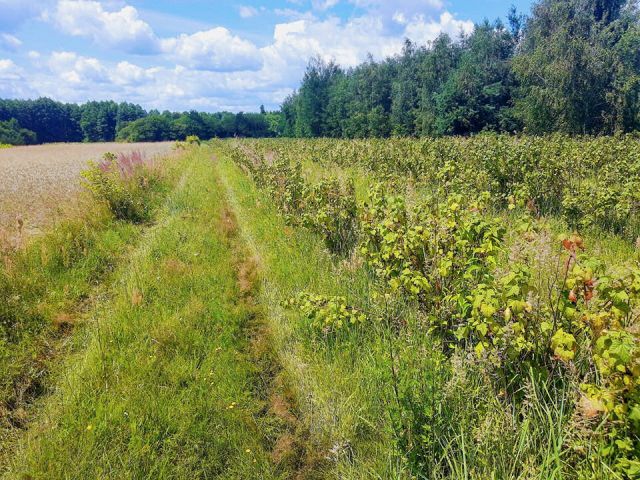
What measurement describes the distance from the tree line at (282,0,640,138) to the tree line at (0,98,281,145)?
31.6m

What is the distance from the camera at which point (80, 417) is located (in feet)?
11.2

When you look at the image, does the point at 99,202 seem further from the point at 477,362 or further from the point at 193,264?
the point at 477,362

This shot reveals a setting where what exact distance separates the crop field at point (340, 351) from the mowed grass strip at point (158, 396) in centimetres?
2

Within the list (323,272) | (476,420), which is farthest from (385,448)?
(323,272)

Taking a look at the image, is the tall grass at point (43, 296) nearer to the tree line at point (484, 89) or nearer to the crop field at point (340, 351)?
the crop field at point (340, 351)

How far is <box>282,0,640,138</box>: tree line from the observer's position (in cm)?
3162

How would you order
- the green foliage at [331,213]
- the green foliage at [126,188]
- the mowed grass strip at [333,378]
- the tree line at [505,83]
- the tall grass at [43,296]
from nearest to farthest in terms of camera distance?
the mowed grass strip at [333,378] < the tall grass at [43,296] < the green foliage at [331,213] < the green foliage at [126,188] < the tree line at [505,83]

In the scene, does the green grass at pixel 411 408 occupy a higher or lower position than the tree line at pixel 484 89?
lower

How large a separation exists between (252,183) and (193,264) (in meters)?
8.04

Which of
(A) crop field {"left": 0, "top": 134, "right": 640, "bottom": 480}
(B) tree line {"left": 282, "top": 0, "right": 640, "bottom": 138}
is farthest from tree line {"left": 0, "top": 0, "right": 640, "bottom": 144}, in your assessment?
(A) crop field {"left": 0, "top": 134, "right": 640, "bottom": 480}

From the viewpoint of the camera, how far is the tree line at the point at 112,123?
347 ft

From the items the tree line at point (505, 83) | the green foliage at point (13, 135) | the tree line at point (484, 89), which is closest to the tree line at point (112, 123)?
the tree line at point (484, 89)

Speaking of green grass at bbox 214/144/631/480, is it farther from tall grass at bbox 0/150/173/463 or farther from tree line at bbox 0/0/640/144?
tree line at bbox 0/0/640/144

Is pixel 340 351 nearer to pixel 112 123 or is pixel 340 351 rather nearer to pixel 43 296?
pixel 43 296
